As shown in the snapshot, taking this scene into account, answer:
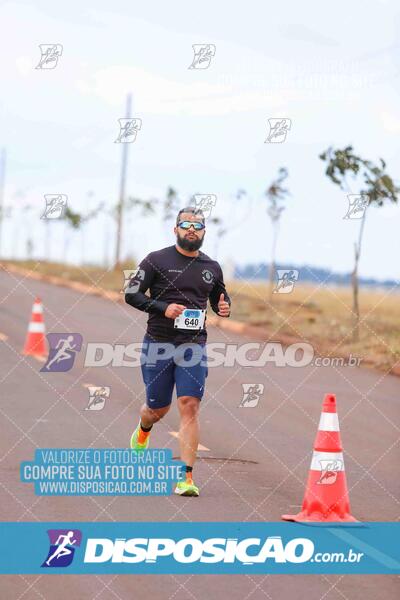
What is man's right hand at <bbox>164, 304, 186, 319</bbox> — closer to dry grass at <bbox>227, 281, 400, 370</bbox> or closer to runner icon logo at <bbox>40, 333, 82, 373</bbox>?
runner icon logo at <bbox>40, 333, 82, 373</bbox>

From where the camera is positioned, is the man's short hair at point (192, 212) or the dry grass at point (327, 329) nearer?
the man's short hair at point (192, 212)

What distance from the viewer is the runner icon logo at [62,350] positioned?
20281 mm

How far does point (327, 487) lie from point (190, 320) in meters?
1.68

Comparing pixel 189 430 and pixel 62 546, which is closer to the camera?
pixel 62 546

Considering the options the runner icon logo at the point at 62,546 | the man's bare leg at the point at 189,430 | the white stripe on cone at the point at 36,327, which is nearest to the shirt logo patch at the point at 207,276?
the man's bare leg at the point at 189,430

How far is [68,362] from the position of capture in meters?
21.1

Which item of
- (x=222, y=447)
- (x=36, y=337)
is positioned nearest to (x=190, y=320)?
(x=222, y=447)

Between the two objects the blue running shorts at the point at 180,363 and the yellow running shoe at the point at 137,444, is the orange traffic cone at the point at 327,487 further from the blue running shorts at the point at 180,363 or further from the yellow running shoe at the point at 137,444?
the yellow running shoe at the point at 137,444

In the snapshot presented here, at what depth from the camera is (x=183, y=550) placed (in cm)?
923

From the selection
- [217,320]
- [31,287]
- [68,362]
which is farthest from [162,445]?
[31,287]

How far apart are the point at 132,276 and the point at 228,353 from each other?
12588 mm

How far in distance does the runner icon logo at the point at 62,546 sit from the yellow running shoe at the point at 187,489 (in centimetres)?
180

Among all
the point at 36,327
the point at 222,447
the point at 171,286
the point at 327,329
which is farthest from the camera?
the point at 327,329

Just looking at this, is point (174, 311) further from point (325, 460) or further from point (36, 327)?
point (36, 327)
